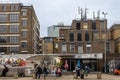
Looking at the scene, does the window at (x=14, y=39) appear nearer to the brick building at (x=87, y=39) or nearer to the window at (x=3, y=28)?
the window at (x=3, y=28)

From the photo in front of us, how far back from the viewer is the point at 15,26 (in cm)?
11331

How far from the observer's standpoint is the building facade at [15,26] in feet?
369

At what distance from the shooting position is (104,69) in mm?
91062

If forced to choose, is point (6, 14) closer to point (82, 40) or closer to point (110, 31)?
point (82, 40)

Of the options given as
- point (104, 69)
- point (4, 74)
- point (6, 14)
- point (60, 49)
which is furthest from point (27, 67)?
point (6, 14)

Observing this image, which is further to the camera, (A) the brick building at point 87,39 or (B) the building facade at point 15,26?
(B) the building facade at point 15,26

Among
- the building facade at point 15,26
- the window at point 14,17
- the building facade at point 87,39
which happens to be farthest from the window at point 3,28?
the building facade at point 87,39

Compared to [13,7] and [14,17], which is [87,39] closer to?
[14,17]

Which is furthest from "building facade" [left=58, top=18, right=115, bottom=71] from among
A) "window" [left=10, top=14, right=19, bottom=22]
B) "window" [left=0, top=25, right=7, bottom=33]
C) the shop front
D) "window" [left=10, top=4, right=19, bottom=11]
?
"window" [left=0, top=25, right=7, bottom=33]

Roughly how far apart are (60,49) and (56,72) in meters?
52.0

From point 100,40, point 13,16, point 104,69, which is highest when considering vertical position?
point 13,16

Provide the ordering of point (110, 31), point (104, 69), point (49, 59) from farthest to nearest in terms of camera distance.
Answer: point (110, 31) → point (104, 69) → point (49, 59)

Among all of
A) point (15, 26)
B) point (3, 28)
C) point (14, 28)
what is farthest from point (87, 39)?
point (3, 28)

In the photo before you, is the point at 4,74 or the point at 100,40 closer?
the point at 4,74
